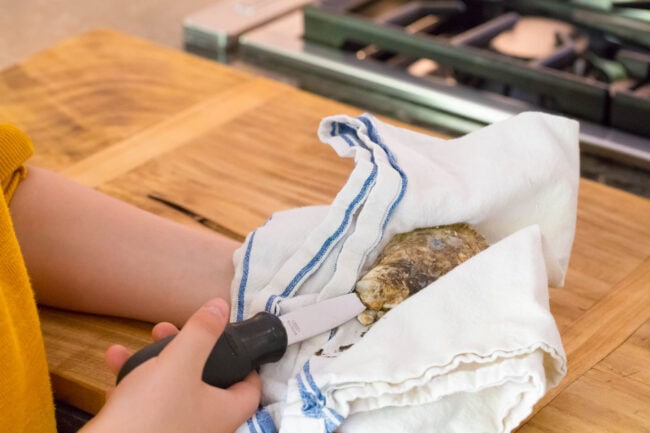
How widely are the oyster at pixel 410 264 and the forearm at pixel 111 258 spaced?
0.14m

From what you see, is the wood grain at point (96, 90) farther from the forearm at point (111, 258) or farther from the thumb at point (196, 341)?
the thumb at point (196, 341)

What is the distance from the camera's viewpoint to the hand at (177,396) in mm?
645

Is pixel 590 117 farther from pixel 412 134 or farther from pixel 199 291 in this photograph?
pixel 199 291

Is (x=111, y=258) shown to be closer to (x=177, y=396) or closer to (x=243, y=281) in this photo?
(x=243, y=281)

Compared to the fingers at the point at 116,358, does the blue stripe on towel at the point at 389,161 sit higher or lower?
higher

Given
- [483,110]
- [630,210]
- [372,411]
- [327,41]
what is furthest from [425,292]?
[327,41]

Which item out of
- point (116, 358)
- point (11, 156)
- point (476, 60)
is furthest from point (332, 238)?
point (476, 60)

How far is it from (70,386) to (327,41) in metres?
0.62

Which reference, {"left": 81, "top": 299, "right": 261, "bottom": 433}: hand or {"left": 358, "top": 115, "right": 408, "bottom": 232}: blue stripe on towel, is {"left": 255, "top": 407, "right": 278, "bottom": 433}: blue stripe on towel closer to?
{"left": 81, "top": 299, "right": 261, "bottom": 433}: hand

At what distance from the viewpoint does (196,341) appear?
2.15 ft

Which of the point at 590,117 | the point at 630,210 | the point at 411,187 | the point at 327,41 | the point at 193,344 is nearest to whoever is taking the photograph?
the point at 193,344

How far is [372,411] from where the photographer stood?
2.18ft

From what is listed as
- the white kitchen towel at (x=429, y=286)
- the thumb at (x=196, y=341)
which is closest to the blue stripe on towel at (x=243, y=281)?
the white kitchen towel at (x=429, y=286)

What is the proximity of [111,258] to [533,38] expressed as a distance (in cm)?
62
